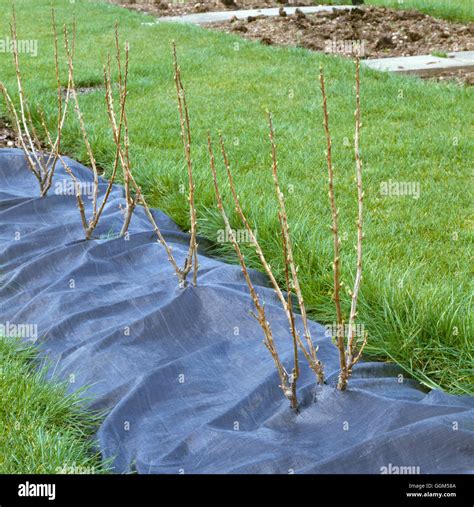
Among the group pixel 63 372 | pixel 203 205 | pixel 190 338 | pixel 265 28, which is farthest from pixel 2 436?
pixel 265 28

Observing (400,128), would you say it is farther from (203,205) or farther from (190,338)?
(190,338)

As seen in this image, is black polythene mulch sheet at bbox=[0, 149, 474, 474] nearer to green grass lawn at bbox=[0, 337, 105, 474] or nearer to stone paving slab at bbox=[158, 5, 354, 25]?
green grass lawn at bbox=[0, 337, 105, 474]

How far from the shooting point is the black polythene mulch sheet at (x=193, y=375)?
2.86 metres

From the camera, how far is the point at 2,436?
9.98ft

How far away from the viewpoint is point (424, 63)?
9617 millimetres

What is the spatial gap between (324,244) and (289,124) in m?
3.08

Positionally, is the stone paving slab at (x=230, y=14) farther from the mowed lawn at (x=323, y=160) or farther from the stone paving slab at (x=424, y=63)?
the stone paving slab at (x=424, y=63)

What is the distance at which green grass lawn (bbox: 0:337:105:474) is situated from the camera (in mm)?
2893

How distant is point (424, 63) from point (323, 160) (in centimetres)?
372

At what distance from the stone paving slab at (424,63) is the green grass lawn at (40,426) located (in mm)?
6783

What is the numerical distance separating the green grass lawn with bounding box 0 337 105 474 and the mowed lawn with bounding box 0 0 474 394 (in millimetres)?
1349
